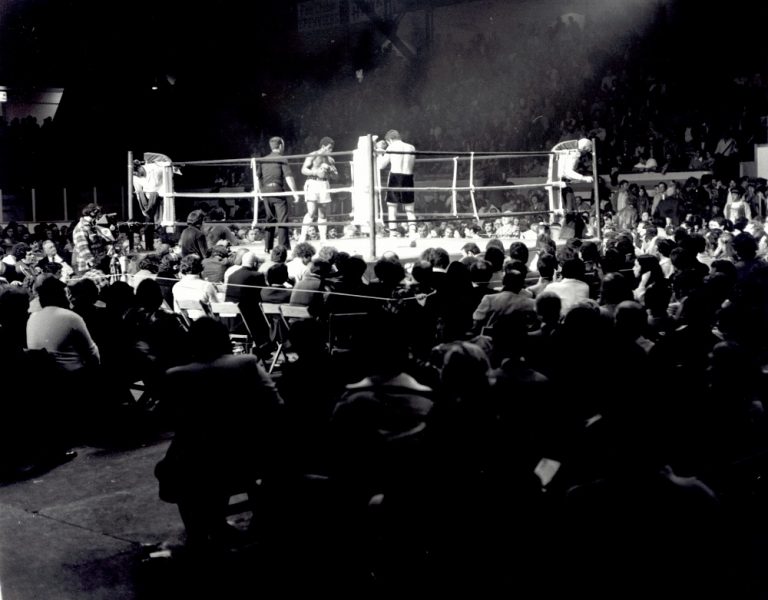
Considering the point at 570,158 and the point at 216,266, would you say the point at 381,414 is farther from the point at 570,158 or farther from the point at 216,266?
the point at 570,158

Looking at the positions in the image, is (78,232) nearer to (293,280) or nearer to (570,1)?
(293,280)

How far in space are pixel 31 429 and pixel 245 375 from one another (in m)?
2.26

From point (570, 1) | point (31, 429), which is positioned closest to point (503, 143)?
point (570, 1)

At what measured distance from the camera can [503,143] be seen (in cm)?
1755

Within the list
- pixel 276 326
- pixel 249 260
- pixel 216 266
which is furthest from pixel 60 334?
pixel 216 266

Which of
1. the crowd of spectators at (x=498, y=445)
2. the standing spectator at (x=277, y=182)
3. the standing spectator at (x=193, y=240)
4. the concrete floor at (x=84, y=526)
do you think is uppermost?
the standing spectator at (x=277, y=182)

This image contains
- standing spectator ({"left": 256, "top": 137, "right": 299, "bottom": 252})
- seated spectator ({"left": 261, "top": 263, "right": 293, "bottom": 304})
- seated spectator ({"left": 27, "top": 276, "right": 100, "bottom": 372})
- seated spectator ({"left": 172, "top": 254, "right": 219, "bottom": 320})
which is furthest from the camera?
standing spectator ({"left": 256, "top": 137, "right": 299, "bottom": 252})

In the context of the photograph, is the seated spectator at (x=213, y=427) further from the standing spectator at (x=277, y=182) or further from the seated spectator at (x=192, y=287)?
the standing spectator at (x=277, y=182)

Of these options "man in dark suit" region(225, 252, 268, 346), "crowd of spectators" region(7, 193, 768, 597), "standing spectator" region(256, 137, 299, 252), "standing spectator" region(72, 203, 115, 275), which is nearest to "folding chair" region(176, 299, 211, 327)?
"man in dark suit" region(225, 252, 268, 346)

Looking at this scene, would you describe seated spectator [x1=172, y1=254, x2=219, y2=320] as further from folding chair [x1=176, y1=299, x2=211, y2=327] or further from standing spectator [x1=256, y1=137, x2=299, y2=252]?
standing spectator [x1=256, y1=137, x2=299, y2=252]

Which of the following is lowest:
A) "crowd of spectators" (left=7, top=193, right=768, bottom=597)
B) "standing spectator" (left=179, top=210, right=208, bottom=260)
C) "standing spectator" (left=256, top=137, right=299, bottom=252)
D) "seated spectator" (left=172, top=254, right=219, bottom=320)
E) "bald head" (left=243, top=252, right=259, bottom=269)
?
"crowd of spectators" (left=7, top=193, right=768, bottom=597)

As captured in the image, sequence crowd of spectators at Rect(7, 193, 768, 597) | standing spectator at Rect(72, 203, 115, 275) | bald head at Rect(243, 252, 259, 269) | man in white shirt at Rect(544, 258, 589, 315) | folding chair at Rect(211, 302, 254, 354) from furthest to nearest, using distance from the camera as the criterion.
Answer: standing spectator at Rect(72, 203, 115, 275) < bald head at Rect(243, 252, 259, 269) < folding chair at Rect(211, 302, 254, 354) < man in white shirt at Rect(544, 258, 589, 315) < crowd of spectators at Rect(7, 193, 768, 597)

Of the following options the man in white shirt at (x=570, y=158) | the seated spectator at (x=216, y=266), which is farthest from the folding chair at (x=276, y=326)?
the man in white shirt at (x=570, y=158)

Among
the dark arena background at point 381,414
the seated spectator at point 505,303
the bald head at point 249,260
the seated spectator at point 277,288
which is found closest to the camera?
the dark arena background at point 381,414
